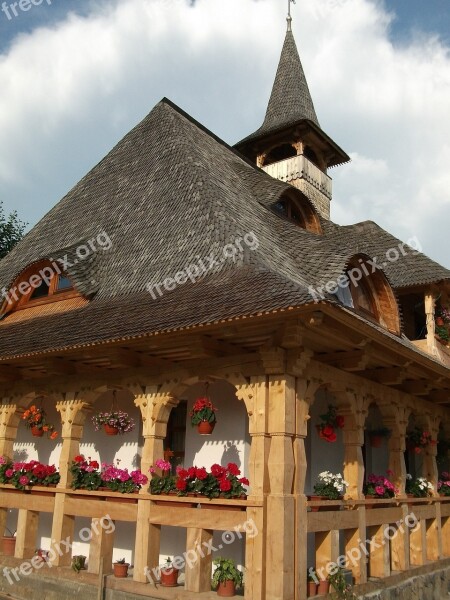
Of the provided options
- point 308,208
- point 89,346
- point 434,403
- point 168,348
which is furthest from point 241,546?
point 308,208

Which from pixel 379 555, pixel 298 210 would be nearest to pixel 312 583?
pixel 379 555

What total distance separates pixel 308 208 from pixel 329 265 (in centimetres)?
585

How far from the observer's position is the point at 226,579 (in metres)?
7.89

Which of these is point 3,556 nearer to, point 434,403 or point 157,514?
point 157,514

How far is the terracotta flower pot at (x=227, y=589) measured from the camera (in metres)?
7.81

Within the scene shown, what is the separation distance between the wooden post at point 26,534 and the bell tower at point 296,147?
1328 centimetres

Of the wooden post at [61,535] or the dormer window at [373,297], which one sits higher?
the dormer window at [373,297]

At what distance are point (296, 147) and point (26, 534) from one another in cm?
1536

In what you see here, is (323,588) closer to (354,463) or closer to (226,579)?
(226,579)

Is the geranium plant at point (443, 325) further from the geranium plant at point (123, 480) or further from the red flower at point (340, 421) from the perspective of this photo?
the geranium plant at point (123, 480)

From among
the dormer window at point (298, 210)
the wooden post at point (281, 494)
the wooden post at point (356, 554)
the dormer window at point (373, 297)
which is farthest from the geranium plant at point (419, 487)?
the dormer window at point (298, 210)

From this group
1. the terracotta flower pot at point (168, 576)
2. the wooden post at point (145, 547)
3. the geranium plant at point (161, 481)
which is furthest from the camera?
the geranium plant at point (161, 481)

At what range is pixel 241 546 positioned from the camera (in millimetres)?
9078

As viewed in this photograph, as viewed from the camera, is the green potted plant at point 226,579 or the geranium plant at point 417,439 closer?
the green potted plant at point 226,579
